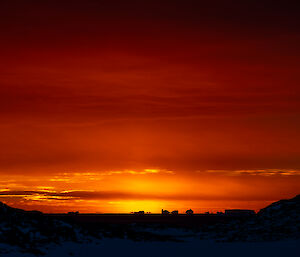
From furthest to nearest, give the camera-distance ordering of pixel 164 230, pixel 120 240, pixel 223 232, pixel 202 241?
pixel 164 230, pixel 223 232, pixel 202 241, pixel 120 240

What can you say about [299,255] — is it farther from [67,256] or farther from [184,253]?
[67,256]

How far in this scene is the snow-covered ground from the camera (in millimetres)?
47853

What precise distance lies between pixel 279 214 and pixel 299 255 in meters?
27.8

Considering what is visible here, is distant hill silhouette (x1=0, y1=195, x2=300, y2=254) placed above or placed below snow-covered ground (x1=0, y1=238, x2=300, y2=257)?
above

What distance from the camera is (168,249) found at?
53.5 m

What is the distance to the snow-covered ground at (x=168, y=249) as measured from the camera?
47853 millimetres

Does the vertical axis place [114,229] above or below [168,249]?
above

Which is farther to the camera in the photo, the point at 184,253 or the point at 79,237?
the point at 79,237

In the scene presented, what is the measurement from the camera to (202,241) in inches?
Answer: 2474

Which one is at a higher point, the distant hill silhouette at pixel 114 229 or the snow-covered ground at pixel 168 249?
the distant hill silhouette at pixel 114 229

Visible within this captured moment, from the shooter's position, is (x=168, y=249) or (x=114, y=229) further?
(x=114, y=229)

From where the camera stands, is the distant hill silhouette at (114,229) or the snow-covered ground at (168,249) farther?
the distant hill silhouette at (114,229)

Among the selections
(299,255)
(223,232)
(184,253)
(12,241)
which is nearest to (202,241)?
(223,232)

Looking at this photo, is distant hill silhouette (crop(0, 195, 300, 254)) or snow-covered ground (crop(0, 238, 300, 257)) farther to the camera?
distant hill silhouette (crop(0, 195, 300, 254))
